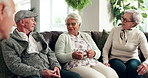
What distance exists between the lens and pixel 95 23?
4.36 m

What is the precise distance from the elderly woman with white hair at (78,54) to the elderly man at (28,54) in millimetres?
149

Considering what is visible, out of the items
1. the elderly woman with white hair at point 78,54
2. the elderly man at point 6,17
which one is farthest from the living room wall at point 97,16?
the elderly man at point 6,17

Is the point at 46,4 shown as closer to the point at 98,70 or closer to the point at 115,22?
the point at 115,22

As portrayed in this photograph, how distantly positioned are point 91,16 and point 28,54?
2.49m

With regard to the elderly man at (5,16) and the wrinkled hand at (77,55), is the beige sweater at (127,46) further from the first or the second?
the elderly man at (5,16)

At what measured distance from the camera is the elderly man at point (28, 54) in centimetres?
201

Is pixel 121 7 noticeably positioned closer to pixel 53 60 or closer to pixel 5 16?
pixel 53 60

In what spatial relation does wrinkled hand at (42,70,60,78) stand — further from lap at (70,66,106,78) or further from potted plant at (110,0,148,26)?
potted plant at (110,0,148,26)

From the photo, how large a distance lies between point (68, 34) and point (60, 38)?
12 centimetres

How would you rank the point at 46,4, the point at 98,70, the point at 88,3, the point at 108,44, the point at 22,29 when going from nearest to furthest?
the point at 22,29 < the point at 98,70 < the point at 108,44 < the point at 88,3 < the point at 46,4

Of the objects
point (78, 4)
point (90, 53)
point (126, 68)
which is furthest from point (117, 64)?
point (78, 4)

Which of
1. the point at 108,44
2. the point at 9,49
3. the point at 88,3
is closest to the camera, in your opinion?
the point at 9,49

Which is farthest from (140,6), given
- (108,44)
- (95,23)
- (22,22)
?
(22,22)

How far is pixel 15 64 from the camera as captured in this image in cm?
201
